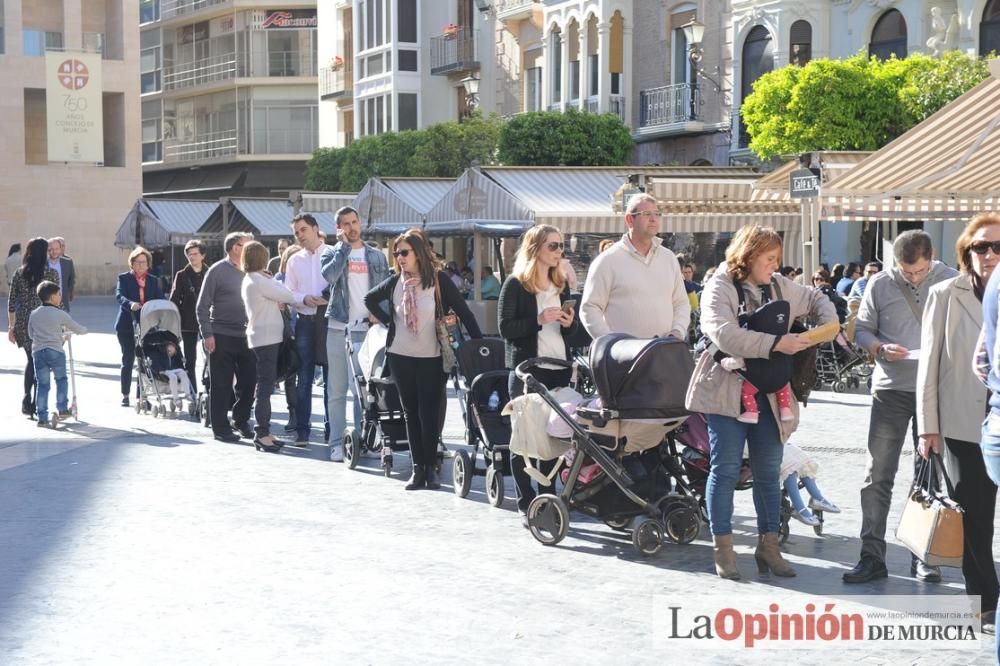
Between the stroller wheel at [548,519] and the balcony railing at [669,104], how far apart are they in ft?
94.6

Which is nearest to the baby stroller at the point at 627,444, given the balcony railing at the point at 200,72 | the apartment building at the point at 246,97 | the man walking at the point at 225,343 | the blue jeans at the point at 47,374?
the man walking at the point at 225,343

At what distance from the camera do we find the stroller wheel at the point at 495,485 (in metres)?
10.1

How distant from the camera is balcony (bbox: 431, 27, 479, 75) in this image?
48.0 meters

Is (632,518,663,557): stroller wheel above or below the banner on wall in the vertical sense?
below

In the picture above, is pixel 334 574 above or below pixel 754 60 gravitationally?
below

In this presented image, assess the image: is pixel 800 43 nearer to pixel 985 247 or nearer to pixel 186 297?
pixel 186 297

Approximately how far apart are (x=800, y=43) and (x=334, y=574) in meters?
27.0

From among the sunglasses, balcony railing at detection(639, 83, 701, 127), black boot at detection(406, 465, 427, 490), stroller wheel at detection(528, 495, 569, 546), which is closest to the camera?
the sunglasses

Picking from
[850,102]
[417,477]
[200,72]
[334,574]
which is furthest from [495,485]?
[200,72]

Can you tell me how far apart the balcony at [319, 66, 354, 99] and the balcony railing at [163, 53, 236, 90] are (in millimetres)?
9422

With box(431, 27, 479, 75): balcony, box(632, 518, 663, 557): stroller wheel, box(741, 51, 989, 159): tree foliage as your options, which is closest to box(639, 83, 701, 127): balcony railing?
box(741, 51, 989, 159): tree foliage

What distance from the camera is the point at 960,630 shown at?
6637 mm

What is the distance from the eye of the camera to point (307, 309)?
13.3 metres

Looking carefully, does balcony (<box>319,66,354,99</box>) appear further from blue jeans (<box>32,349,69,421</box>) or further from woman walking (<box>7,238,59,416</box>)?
blue jeans (<box>32,349,69,421</box>)
